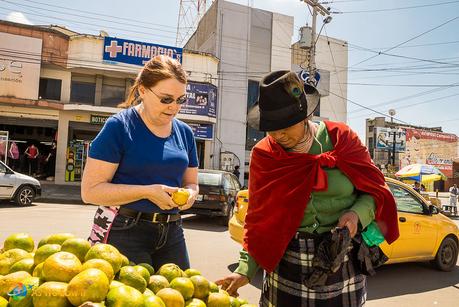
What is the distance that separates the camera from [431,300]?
17.1 feet

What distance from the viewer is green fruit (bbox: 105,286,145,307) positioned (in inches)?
50.0

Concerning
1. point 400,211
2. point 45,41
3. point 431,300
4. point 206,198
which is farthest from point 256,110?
point 45,41

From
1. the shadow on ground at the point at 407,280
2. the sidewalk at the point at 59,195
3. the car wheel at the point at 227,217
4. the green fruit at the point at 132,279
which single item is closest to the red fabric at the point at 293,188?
the green fruit at the point at 132,279

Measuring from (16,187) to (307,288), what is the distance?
1245 cm

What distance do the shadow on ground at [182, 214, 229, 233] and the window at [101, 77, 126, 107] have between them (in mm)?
11911

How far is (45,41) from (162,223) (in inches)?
808

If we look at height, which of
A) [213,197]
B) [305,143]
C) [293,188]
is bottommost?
[213,197]

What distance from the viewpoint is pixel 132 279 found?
149cm

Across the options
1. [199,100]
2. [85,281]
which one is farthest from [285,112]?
[199,100]

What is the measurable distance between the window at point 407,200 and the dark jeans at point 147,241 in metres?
5.34

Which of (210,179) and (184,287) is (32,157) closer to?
(210,179)

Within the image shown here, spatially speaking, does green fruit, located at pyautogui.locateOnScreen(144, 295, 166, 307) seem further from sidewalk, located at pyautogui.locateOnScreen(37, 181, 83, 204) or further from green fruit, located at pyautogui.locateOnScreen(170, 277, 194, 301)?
sidewalk, located at pyautogui.locateOnScreen(37, 181, 83, 204)

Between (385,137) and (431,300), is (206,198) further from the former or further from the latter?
(385,137)

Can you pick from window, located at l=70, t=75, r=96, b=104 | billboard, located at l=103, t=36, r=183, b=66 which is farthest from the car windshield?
window, located at l=70, t=75, r=96, b=104
